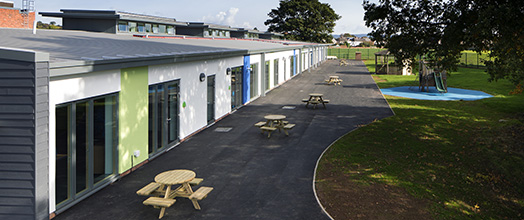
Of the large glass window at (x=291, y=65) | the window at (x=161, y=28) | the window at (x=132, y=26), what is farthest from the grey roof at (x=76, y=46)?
the window at (x=161, y=28)

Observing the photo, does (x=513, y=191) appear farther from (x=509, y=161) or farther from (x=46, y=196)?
(x=46, y=196)

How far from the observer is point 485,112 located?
2325cm

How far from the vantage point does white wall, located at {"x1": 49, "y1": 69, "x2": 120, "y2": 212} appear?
27.5ft

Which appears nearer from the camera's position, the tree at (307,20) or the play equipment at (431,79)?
the play equipment at (431,79)

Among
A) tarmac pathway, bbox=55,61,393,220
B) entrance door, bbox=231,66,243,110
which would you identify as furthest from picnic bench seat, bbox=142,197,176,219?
entrance door, bbox=231,66,243,110

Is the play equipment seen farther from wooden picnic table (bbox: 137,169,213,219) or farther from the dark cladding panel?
the dark cladding panel

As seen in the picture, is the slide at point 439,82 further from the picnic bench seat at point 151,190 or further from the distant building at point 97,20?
the distant building at point 97,20

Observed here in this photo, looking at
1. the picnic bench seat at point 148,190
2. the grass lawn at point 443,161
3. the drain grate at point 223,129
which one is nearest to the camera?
the picnic bench seat at point 148,190

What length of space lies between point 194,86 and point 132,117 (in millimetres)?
4919

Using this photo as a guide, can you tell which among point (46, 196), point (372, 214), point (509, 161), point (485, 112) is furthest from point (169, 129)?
point (485, 112)

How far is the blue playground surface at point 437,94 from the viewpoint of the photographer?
29.1 m

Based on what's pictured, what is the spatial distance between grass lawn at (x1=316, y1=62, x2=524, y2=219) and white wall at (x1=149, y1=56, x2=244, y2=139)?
5.47 m

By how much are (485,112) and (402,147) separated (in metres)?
10.7

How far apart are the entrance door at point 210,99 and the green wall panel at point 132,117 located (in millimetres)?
5925
